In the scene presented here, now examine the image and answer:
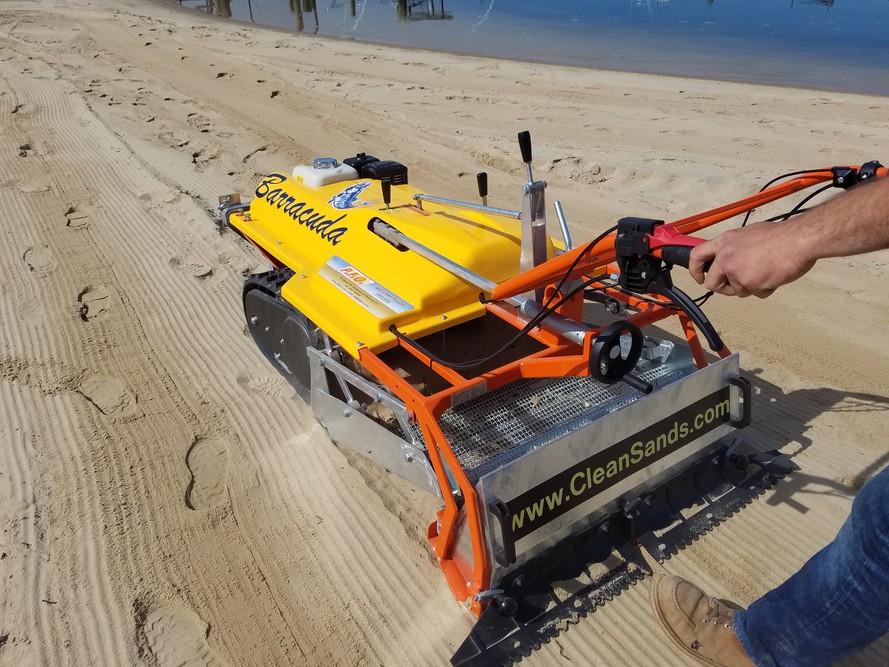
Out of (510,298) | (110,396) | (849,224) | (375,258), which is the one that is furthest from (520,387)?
(110,396)

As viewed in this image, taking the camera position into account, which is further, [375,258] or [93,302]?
[93,302]

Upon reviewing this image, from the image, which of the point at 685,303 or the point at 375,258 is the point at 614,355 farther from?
the point at 375,258

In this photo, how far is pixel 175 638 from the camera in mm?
2494

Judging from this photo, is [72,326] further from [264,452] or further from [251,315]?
[264,452]

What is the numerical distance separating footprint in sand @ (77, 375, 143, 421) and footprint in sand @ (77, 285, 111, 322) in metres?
0.76

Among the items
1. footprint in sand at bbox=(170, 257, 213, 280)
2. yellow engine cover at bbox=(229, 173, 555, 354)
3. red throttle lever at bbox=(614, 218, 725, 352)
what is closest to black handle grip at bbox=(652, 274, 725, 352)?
red throttle lever at bbox=(614, 218, 725, 352)

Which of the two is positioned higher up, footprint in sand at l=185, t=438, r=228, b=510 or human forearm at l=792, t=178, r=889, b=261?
human forearm at l=792, t=178, r=889, b=261

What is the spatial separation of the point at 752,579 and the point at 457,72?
10.9m

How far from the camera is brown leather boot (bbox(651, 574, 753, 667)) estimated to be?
2264 millimetres

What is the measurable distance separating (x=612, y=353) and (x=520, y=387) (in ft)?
2.61

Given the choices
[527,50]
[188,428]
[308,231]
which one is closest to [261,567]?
[188,428]

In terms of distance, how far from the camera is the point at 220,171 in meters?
6.95

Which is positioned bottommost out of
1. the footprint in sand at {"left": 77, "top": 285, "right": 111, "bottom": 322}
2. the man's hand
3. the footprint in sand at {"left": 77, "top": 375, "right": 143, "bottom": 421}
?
the footprint in sand at {"left": 77, "top": 375, "right": 143, "bottom": 421}

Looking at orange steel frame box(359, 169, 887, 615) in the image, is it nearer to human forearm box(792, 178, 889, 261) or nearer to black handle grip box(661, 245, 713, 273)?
black handle grip box(661, 245, 713, 273)
